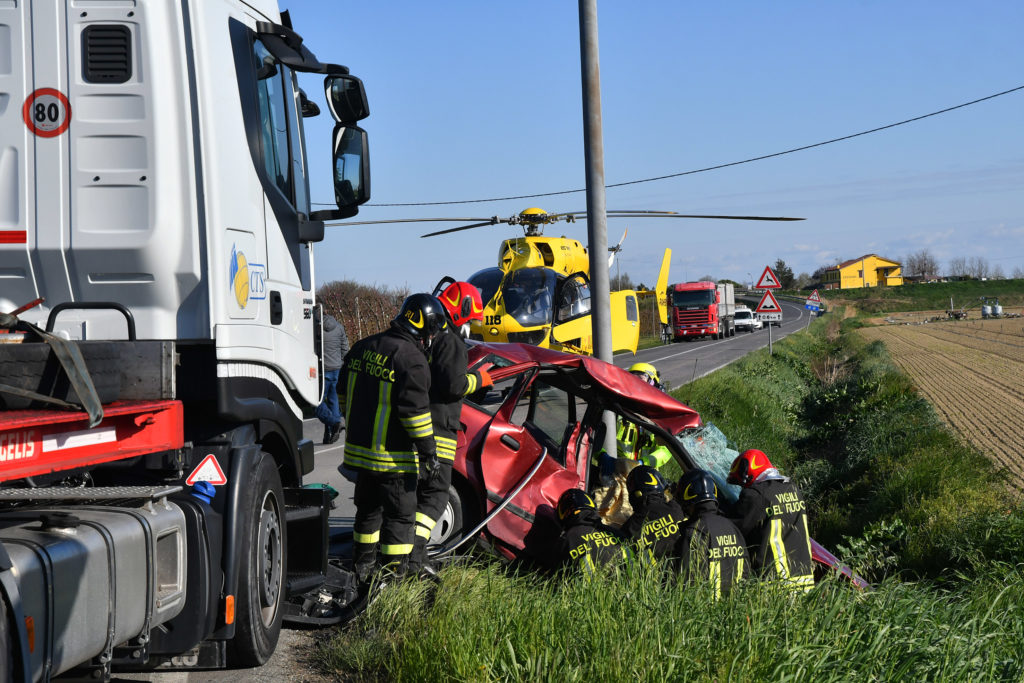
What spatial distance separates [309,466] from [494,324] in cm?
1354

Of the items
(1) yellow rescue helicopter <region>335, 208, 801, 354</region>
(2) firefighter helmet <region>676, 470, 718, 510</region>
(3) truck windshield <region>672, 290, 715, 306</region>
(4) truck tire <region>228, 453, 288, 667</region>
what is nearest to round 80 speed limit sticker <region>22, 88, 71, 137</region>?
(4) truck tire <region>228, 453, 288, 667</region>

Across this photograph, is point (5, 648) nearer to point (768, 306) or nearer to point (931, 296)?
point (768, 306)

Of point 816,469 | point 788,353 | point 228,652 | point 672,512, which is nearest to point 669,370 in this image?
point 788,353

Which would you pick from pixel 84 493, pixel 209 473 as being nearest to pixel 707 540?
pixel 209 473

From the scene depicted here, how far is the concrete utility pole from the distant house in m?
162

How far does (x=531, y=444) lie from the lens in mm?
6566

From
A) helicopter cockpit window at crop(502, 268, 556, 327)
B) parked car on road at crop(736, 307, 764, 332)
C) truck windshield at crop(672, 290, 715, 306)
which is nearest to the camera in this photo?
helicopter cockpit window at crop(502, 268, 556, 327)

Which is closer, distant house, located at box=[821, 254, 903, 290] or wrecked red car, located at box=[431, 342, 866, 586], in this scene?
wrecked red car, located at box=[431, 342, 866, 586]

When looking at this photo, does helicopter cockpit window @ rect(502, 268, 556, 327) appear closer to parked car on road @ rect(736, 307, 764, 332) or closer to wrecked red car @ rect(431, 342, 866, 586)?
wrecked red car @ rect(431, 342, 866, 586)

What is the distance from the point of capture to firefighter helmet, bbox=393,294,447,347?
18.6 feet

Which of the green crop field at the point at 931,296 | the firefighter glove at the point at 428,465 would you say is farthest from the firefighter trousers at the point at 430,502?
the green crop field at the point at 931,296

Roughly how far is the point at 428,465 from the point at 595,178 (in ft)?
13.6

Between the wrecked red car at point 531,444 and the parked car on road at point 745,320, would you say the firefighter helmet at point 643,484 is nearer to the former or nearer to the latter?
the wrecked red car at point 531,444

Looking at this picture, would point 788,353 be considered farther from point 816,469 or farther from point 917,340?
point 816,469
